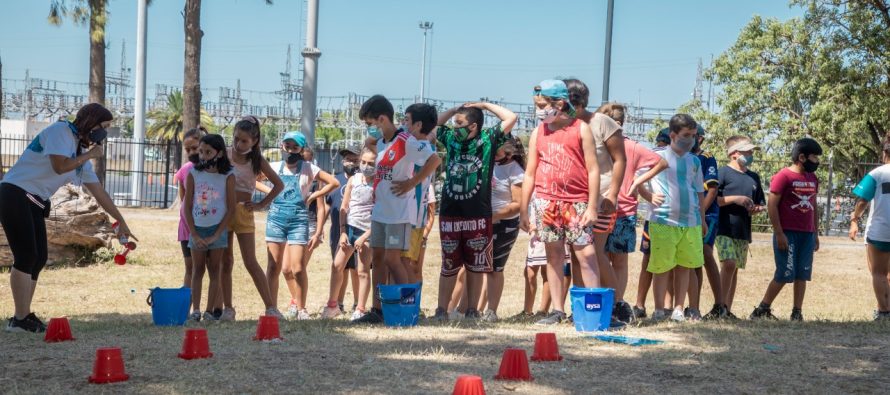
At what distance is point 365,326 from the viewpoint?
731 cm

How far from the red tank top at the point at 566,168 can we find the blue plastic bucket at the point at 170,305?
283 cm

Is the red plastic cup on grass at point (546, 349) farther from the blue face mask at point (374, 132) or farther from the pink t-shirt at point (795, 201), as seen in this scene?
the pink t-shirt at point (795, 201)

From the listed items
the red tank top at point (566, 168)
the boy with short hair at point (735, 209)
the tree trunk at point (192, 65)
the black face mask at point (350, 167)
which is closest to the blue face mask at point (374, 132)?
the black face mask at point (350, 167)

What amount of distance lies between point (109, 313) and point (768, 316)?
6.62 metres

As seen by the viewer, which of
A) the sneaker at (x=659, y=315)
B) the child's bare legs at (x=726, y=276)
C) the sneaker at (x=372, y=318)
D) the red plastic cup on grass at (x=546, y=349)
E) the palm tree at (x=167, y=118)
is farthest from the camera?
the palm tree at (x=167, y=118)

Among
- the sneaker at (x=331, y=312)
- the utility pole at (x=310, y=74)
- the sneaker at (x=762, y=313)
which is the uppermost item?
the utility pole at (x=310, y=74)

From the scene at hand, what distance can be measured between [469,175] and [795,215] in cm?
301

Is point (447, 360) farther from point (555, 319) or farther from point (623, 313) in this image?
point (623, 313)

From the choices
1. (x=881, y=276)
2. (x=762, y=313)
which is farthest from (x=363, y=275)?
(x=881, y=276)

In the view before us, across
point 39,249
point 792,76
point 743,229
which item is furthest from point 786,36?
point 39,249

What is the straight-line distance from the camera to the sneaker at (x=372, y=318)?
7.64 meters

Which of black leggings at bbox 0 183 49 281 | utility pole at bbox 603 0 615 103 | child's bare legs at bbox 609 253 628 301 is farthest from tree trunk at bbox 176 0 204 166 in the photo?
child's bare legs at bbox 609 253 628 301

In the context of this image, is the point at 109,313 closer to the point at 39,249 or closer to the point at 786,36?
the point at 39,249

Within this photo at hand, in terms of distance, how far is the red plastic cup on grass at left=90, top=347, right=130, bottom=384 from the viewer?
510 cm
